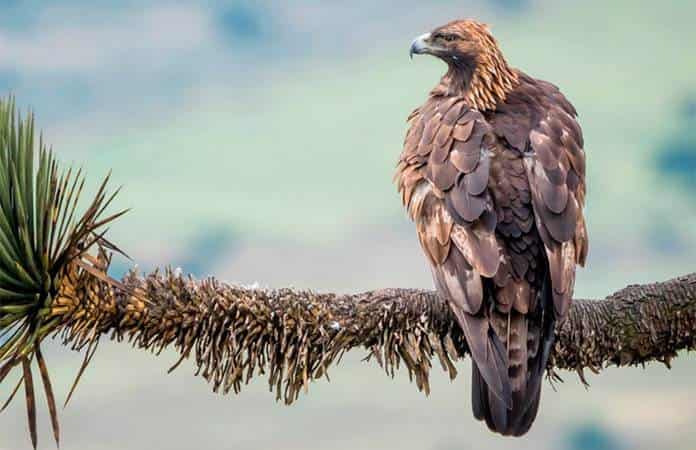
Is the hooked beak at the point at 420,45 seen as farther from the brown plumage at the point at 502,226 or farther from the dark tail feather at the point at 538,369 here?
the dark tail feather at the point at 538,369

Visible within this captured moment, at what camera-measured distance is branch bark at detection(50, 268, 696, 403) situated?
476 centimetres

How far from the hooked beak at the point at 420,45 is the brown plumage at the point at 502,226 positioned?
0.68 m

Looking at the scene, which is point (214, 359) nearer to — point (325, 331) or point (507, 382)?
point (325, 331)

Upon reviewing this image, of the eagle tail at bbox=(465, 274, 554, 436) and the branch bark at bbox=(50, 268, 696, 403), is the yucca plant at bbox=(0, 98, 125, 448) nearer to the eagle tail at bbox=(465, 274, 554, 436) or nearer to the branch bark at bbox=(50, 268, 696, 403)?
the branch bark at bbox=(50, 268, 696, 403)

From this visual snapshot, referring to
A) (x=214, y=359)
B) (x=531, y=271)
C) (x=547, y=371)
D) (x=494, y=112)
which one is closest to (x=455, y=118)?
(x=494, y=112)

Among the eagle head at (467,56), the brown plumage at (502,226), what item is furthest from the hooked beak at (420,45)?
the brown plumage at (502,226)

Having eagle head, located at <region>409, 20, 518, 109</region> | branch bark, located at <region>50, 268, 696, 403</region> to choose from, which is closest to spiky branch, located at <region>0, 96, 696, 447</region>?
branch bark, located at <region>50, 268, 696, 403</region>

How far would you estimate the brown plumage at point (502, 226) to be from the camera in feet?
17.1

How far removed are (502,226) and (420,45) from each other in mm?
2023

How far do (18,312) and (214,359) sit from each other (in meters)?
0.93

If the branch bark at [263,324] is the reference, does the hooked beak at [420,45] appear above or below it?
above

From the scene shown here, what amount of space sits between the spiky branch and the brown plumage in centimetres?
25

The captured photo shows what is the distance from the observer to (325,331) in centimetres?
497

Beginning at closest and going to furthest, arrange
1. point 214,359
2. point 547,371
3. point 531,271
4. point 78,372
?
1. point 78,372
2. point 214,359
3. point 531,271
4. point 547,371
